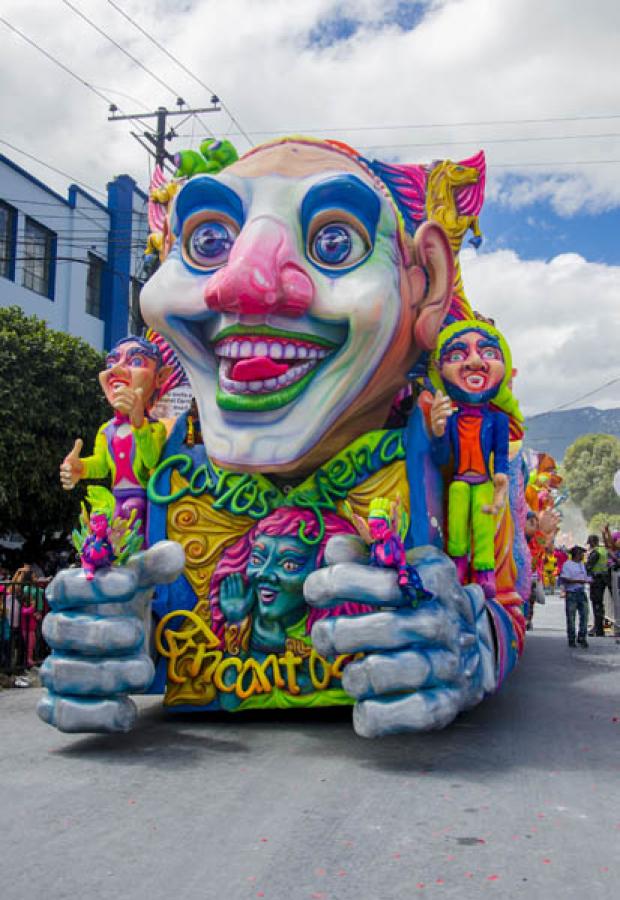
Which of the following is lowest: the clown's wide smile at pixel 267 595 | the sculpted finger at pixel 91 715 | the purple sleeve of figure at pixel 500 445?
the sculpted finger at pixel 91 715

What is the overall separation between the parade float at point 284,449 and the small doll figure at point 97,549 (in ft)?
0.15

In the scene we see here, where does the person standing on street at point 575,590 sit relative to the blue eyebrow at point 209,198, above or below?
below

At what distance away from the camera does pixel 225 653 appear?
231 inches

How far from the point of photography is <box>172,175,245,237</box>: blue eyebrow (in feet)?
19.3

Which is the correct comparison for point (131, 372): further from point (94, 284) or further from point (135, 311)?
point (94, 284)

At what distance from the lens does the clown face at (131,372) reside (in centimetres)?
625

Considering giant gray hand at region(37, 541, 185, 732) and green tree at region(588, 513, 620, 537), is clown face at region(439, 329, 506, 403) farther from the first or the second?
green tree at region(588, 513, 620, 537)

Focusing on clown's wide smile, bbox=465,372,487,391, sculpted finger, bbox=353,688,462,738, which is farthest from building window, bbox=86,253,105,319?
sculpted finger, bbox=353,688,462,738

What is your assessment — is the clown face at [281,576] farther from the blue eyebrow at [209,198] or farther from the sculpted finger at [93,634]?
the blue eyebrow at [209,198]

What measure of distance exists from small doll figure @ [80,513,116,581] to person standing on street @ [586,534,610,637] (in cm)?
889

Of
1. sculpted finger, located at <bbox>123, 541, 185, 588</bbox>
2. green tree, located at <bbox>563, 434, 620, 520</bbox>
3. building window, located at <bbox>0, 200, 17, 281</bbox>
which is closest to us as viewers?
sculpted finger, located at <bbox>123, 541, 185, 588</bbox>

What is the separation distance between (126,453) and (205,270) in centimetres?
138

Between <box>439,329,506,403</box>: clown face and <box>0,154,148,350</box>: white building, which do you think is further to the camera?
<box>0,154,148,350</box>: white building

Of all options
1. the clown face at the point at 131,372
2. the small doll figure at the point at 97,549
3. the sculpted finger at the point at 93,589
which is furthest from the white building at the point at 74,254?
the sculpted finger at the point at 93,589
